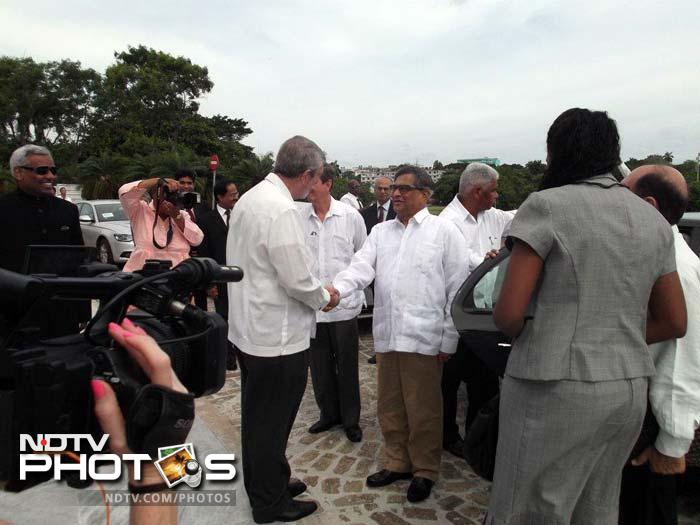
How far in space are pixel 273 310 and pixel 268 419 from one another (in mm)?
597

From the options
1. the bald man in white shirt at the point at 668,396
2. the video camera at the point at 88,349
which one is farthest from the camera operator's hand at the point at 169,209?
the bald man in white shirt at the point at 668,396

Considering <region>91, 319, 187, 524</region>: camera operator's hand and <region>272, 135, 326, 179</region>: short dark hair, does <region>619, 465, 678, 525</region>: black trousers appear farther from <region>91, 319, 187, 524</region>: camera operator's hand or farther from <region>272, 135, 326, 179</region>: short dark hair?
<region>272, 135, 326, 179</region>: short dark hair

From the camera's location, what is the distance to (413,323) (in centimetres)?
309

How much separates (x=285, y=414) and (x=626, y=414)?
1.69 meters

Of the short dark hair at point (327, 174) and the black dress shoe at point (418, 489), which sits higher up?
the short dark hair at point (327, 174)

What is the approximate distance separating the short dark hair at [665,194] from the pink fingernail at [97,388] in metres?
2.19

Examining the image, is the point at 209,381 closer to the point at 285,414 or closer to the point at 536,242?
the point at 536,242

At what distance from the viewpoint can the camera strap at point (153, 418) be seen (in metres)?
0.95

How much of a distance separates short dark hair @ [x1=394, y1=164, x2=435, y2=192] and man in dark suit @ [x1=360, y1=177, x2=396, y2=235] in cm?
368

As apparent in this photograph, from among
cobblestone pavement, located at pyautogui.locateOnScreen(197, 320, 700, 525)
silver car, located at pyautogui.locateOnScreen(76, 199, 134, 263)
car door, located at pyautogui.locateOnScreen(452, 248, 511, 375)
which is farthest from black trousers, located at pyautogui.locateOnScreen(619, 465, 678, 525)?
silver car, located at pyautogui.locateOnScreen(76, 199, 134, 263)

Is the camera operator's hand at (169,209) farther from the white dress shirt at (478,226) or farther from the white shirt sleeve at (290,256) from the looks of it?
the white dress shirt at (478,226)

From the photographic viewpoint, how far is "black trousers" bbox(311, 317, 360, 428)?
13.3 ft

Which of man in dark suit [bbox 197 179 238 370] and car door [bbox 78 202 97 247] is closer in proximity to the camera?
man in dark suit [bbox 197 179 238 370]

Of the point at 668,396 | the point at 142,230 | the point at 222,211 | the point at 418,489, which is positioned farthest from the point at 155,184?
the point at 668,396
